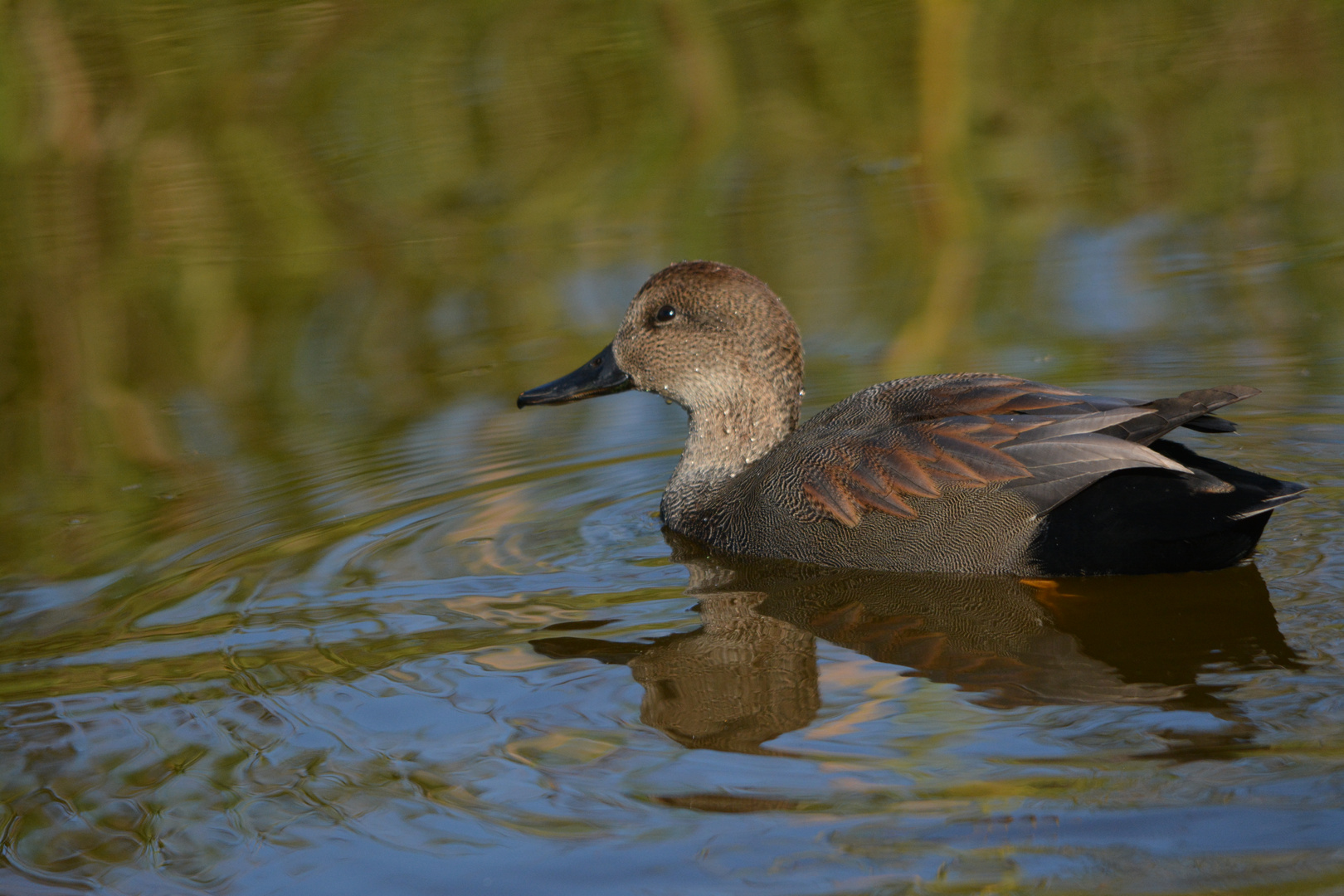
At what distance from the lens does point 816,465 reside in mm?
4570

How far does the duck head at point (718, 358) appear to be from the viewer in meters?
5.13

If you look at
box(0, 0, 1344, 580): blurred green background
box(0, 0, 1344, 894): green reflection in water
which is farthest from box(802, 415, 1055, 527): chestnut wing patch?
box(0, 0, 1344, 580): blurred green background

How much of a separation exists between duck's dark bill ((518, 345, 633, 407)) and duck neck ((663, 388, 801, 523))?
16.4 inches

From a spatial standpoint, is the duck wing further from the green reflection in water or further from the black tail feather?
the green reflection in water

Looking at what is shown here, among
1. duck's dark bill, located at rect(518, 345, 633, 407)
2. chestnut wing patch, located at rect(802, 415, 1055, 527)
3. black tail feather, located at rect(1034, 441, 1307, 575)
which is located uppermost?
duck's dark bill, located at rect(518, 345, 633, 407)

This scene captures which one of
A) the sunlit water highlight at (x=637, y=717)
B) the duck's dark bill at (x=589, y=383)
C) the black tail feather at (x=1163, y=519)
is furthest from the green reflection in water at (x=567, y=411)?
the duck's dark bill at (x=589, y=383)

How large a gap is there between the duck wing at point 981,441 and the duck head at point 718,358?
1.46ft

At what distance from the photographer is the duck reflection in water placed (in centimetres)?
342

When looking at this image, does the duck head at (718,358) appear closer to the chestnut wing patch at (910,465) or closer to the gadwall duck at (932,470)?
the gadwall duck at (932,470)

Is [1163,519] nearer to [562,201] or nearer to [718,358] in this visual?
[718,358]

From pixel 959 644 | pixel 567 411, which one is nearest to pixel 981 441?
pixel 959 644

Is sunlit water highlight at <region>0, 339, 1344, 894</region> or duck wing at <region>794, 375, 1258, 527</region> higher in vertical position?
duck wing at <region>794, 375, 1258, 527</region>

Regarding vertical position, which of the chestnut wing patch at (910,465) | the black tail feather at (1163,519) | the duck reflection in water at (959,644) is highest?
the chestnut wing patch at (910,465)

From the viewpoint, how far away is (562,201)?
28.0ft
